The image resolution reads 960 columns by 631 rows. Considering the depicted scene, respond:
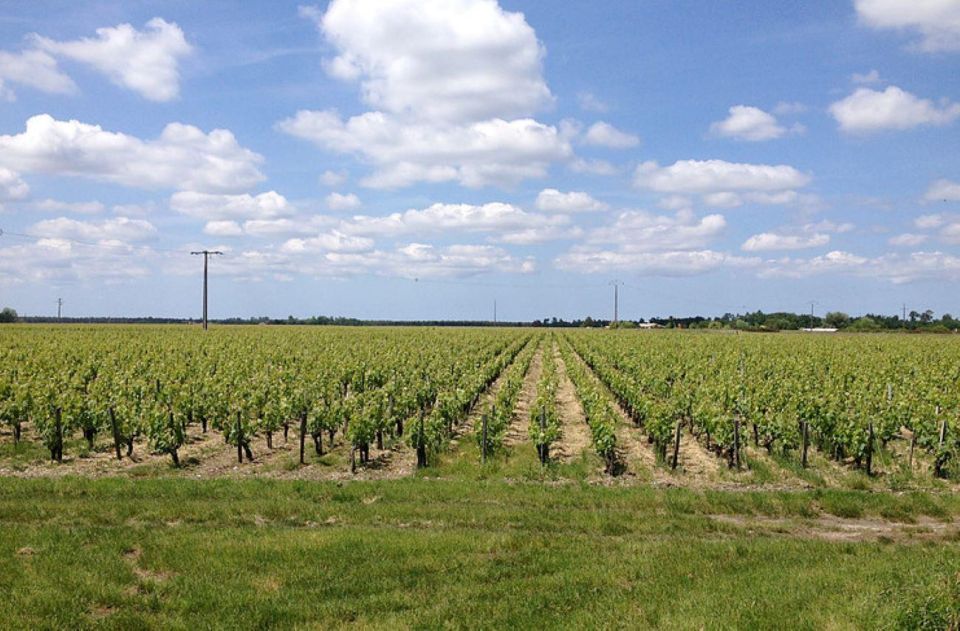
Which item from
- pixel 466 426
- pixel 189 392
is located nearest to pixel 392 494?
pixel 466 426

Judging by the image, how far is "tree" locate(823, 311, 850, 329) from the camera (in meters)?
158

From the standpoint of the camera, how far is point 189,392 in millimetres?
21656

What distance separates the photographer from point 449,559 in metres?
9.48

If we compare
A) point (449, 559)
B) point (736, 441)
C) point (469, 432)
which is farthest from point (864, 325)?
point (449, 559)

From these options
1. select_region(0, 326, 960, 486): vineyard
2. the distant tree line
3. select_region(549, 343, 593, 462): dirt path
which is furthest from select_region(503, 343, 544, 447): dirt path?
the distant tree line

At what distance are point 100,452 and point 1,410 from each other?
3.70 metres

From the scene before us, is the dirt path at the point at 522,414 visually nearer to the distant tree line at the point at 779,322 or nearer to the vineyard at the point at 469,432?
the vineyard at the point at 469,432

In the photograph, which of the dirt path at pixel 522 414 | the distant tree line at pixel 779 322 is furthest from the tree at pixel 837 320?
the dirt path at pixel 522 414

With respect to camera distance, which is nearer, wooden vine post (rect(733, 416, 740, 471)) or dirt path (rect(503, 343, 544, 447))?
wooden vine post (rect(733, 416, 740, 471))

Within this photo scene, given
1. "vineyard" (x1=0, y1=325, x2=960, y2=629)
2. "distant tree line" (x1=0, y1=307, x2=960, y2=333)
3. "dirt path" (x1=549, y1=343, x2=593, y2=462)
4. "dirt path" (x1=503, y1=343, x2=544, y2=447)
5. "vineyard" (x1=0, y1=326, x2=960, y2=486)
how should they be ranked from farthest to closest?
"distant tree line" (x1=0, y1=307, x2=960, y2=333) < "dirt path" (x1=503, y1=343, x2=544, y2=447) < "dirt path" (x1=549, y1=343, x2=593, y2=462) < "vineyard" (x1=0, y1=326, x2=960, y2=486) < "vineyard" (x1=0, y1=325, x2=960, y2=629)

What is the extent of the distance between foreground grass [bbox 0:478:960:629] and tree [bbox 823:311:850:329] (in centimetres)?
16355

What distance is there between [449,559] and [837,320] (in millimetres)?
173818

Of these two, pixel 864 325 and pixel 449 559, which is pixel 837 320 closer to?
pixel 864 325

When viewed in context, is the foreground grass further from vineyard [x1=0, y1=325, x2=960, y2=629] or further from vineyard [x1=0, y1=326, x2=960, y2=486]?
vineyard [x1=0, y1=326, x2=960, y2=486]
